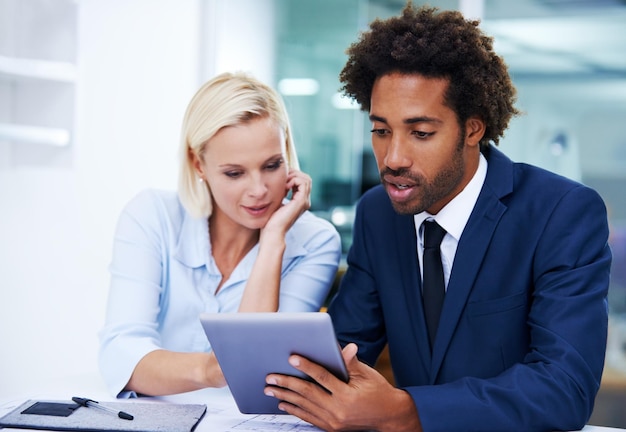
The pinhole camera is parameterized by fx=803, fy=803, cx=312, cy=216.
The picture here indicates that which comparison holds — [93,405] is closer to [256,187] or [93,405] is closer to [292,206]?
[256,187]

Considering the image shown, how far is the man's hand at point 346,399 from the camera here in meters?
1.48

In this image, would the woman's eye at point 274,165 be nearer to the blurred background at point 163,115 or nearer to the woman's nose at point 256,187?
the woman's nose at point 256,187

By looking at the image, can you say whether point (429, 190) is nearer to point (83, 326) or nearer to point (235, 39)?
point (83, 326)

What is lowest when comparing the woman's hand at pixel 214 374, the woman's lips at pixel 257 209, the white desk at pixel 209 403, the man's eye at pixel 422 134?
the white desk at pixel 209 403

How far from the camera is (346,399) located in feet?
4.84

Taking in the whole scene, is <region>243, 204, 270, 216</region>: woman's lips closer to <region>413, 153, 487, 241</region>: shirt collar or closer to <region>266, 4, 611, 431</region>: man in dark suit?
<region>266, 4, 611, 431</region>: man in dark suit

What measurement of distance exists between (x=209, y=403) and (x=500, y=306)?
696 millimetres

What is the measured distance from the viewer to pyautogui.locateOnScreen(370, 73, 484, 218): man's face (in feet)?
5.96

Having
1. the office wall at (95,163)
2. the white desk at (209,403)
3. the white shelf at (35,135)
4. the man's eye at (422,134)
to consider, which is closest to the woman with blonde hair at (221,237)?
the white desk at (209,403)

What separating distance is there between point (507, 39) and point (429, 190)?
7.10ft

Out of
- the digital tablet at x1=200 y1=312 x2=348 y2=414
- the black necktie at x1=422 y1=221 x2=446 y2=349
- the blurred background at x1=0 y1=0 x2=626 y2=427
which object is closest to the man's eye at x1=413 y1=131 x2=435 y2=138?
the black necktie at x1=422 y1=221 x2=446 y2=349

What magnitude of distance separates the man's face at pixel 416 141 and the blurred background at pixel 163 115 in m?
1.01

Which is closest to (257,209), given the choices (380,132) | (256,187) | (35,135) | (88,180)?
(256,187)

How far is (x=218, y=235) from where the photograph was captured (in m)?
2.31
